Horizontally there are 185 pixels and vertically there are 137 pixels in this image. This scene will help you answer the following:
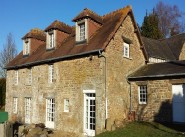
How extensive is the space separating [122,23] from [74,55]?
408 cm

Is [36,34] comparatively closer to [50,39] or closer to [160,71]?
[50,39]

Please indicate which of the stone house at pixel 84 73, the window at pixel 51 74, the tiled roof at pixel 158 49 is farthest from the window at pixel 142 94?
the tiled roof at pixel 158 49

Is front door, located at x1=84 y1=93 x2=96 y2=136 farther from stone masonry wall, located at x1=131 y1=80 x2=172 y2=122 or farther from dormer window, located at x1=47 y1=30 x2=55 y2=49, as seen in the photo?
dormer window, located at x1=47 y1=30 x2=55 y2=49

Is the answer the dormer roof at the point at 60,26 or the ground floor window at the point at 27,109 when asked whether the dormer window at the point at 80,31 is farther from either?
the ground floor window at the point at 27,109

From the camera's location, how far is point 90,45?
17234 millimetres

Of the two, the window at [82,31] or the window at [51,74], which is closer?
the window at [82,31]

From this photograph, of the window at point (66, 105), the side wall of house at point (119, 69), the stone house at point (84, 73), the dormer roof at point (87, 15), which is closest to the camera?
the stone house at point (84, 73)

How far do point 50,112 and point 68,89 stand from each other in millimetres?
3027

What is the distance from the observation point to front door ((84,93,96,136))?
16703mm

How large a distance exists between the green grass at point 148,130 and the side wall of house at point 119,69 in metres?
1.10

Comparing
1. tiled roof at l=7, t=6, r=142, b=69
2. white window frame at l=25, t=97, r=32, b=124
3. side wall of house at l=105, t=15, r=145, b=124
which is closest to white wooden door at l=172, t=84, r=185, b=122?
side wall of house at l=105, t=15, r=145, b=124

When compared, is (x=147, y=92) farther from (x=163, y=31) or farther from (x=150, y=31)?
(x=163, y=31)

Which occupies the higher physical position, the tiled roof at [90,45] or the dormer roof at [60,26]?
the dormer roof at [60,26]

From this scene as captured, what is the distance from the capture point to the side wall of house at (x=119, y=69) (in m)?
16.6
